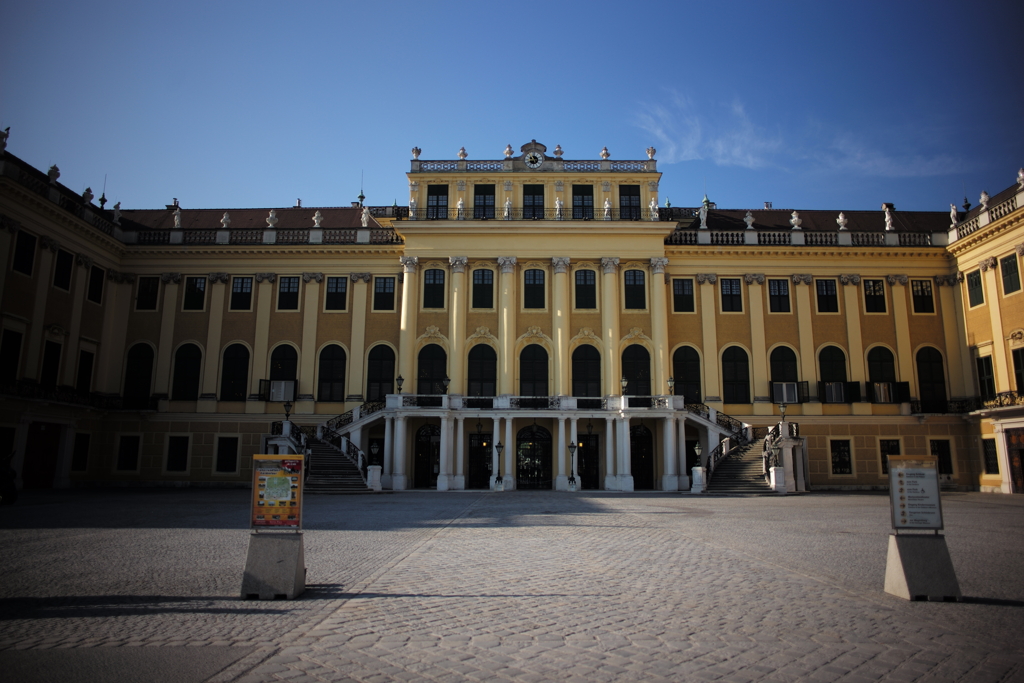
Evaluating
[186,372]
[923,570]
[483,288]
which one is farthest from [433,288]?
[923,570]

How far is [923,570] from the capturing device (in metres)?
8.26

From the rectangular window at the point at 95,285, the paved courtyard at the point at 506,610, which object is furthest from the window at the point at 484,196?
the paved courtyard at the point at 506,610

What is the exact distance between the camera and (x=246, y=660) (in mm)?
5766

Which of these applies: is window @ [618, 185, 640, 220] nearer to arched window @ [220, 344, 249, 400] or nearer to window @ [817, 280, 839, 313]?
window @ [817, 280, 839, 313]

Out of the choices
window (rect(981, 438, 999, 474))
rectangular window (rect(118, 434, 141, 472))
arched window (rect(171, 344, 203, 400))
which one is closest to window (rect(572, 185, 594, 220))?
arched window (rect(171, 344, 203, 400))

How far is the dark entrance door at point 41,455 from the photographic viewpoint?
1280 inches

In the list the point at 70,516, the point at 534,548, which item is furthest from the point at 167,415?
the point at 534,548

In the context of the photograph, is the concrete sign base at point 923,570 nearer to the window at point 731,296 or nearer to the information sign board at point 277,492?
the information sign board at point 277,492

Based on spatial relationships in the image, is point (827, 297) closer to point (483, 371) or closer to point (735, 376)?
point (735, 376)

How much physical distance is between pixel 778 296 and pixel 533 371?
1476 centimetres

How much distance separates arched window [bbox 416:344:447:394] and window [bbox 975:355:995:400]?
28.6m

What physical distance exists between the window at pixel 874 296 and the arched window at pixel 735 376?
25.4ft

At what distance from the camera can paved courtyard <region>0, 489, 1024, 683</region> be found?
18.8 ft

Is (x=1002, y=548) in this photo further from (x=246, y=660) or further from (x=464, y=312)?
(x=464, y=312)
